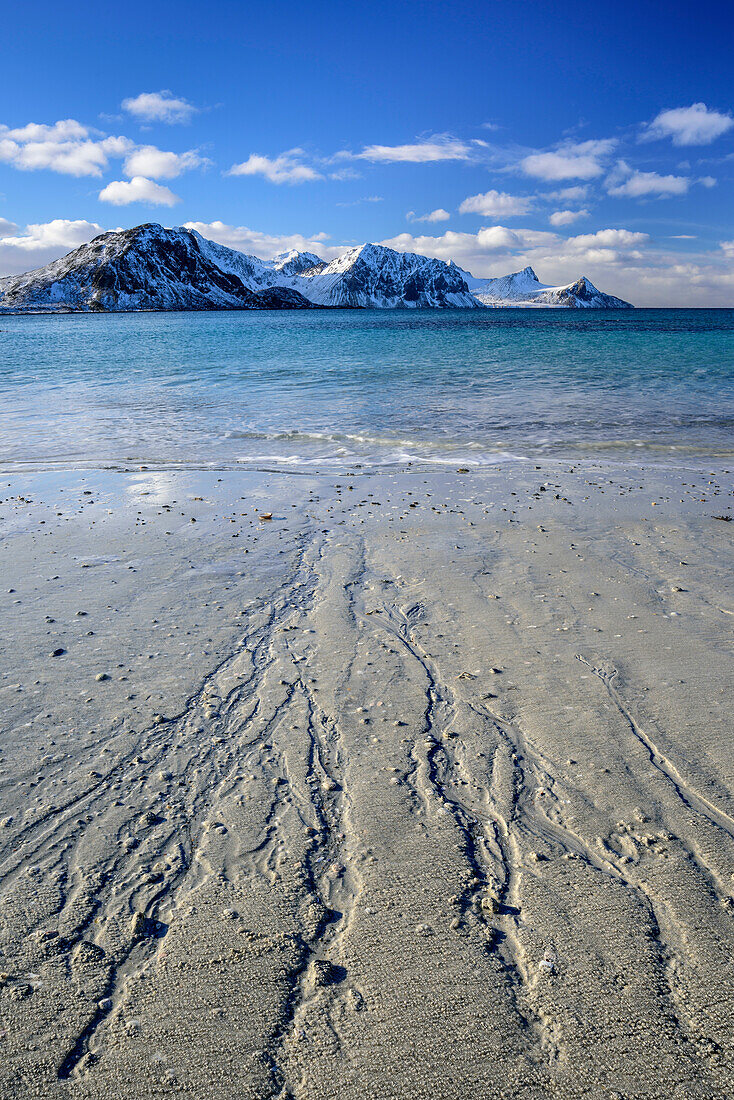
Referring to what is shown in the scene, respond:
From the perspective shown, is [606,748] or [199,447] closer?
[606,748]

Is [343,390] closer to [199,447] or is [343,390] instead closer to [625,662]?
[199,447]

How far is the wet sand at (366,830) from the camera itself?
8.23ft

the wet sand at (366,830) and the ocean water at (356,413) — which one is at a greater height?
the ocean water at (356,413)

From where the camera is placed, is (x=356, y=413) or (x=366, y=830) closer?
(x=366, y=830)

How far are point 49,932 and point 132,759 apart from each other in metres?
1.27

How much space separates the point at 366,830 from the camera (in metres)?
3.63

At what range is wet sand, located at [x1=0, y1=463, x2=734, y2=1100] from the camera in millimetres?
2510

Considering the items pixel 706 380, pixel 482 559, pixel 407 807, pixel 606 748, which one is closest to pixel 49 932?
pixel 407 807

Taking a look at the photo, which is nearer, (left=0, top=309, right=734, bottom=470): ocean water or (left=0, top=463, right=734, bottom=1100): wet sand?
(left=0, top=463, right=734, bottom=1100): wet sand

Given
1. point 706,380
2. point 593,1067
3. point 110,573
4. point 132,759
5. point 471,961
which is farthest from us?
point 706,380

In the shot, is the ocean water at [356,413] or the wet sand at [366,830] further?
the ocean water at [356,413]

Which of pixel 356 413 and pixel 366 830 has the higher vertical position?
pixel 356 413

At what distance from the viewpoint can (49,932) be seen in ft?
9.70

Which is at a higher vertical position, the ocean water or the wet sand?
the ocean water
